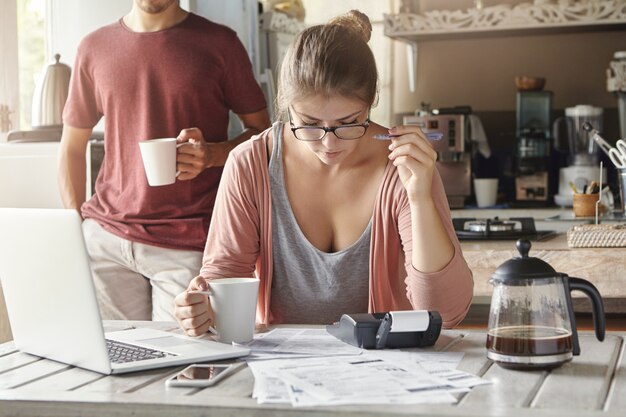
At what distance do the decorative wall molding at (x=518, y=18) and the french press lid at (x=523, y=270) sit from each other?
9.22 feet

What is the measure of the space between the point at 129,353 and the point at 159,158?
0.91 metres

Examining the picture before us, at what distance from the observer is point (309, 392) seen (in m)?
1.34

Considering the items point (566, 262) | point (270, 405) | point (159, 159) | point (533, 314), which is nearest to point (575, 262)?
point (566, 262)

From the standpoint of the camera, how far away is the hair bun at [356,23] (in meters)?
2.12

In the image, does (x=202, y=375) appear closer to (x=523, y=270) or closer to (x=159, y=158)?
(x=523, y=270)

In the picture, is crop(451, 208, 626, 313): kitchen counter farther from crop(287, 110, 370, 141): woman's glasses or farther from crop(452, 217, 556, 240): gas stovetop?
crop(287, 110, 370, 141): woman's glasses

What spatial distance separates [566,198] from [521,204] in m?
0.20

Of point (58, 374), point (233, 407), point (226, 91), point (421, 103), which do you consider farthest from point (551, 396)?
Result: point (421, 103)

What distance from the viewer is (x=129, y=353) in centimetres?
162

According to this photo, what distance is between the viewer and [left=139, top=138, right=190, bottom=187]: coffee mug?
7.95 feet

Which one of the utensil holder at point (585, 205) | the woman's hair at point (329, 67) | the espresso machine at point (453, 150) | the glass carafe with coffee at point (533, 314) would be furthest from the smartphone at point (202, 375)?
the espresso machine at point (453, 150)

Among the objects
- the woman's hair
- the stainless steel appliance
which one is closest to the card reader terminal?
the woman's hair

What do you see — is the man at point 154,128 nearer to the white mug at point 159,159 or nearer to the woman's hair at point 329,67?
the white mug at point 159,159

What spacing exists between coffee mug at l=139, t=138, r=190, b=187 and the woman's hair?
49 cm
